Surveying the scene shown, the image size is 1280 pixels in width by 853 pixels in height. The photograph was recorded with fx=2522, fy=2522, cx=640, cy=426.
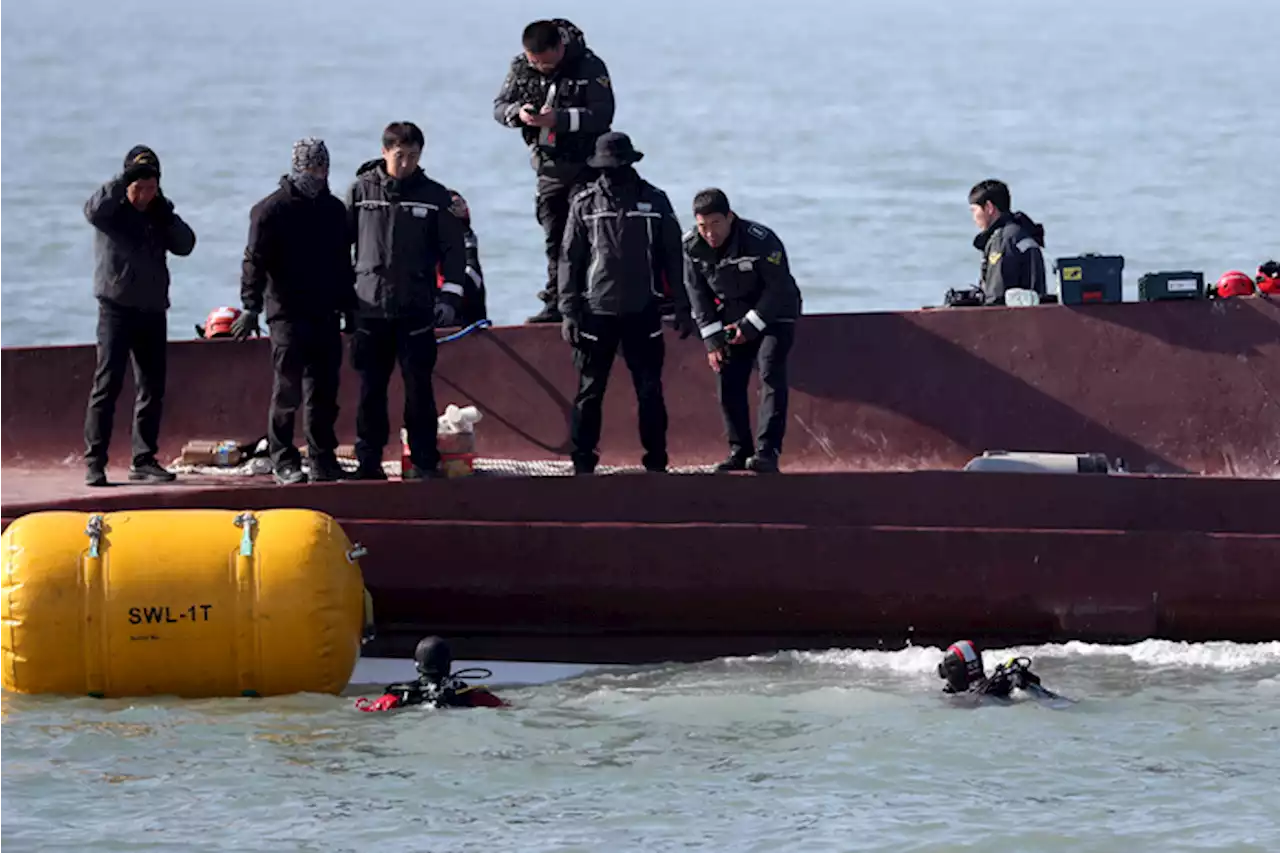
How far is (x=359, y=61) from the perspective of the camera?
96000 millimetres

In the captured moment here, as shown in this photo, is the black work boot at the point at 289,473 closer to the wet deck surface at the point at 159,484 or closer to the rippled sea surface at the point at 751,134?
the wet deck surface at the point at 159,484

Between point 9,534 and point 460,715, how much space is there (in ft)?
8.17

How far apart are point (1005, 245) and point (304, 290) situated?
174 inches

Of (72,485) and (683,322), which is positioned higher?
(683,322)

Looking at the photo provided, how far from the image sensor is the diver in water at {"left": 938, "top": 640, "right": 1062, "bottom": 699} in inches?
519

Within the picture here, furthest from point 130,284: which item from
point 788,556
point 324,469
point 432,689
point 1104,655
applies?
point 1104,655

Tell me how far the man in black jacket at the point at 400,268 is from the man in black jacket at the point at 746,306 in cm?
134

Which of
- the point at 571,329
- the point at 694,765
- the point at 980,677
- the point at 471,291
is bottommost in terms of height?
the point at 694,765

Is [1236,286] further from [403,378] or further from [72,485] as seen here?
[72,485]

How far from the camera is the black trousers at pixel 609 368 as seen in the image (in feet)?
45.5

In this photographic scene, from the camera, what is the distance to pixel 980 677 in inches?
524

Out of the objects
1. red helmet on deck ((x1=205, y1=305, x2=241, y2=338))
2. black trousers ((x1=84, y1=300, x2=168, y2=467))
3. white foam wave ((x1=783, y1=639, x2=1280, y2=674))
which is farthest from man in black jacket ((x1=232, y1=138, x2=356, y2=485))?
white foam wave ((x1=783, y1=639, x2=1280, y2=674))

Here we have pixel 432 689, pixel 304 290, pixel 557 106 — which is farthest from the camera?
pixel 557 106

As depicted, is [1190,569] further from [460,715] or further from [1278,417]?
[460,715]
